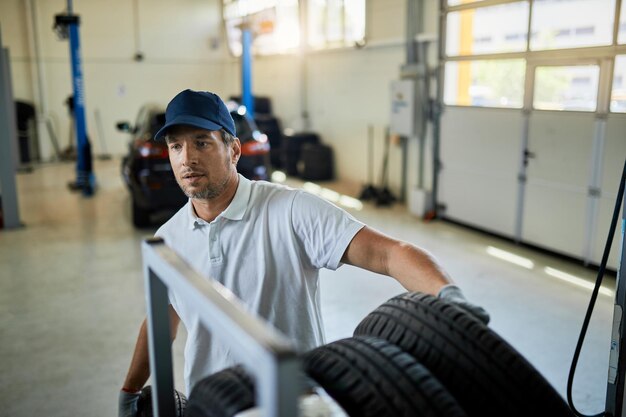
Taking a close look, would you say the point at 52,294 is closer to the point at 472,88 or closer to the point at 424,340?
the point at 424,340

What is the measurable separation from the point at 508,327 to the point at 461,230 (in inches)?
122

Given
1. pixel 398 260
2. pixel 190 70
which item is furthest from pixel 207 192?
pixel 190 70

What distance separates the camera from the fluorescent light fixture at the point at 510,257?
5984mm

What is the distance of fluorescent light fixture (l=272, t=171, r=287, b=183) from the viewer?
11.0m

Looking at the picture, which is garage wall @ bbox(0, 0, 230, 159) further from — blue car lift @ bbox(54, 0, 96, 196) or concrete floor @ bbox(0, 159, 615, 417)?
concrete floor @ bbox(0, 159, 615, 417)

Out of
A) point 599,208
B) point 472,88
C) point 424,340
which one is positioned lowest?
point 599,208

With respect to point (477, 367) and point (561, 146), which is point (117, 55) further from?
point (477, 367)

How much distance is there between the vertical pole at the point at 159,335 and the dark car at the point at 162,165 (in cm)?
545

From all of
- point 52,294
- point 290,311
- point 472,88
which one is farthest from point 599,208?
point 52,294

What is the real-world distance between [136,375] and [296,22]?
10973 mm

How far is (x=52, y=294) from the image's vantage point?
5.23 meters

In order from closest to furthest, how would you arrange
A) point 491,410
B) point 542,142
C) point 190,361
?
point 491,410, point 190,361, point 542,142

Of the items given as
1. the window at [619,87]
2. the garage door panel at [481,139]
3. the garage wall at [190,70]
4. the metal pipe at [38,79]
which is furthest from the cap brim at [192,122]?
the metal pipe at [38,79]

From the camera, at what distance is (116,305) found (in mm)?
4953
